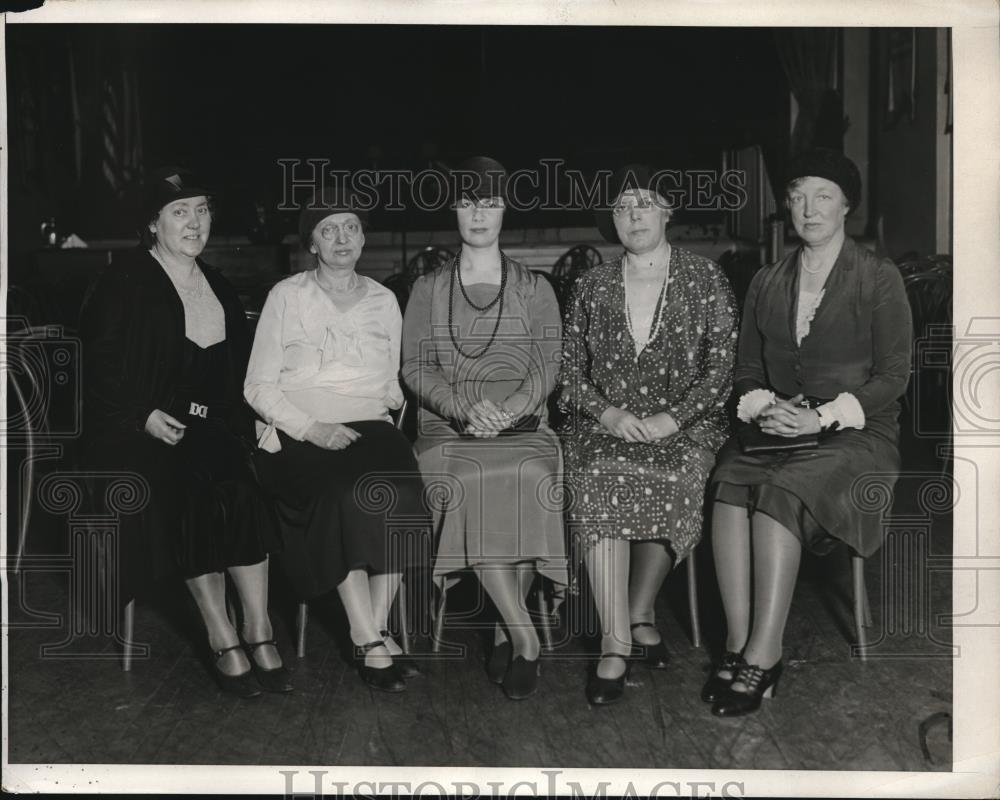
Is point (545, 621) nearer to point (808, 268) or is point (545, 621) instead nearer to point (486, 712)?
point (486, 712)

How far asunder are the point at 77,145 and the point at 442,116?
3086 millimetres

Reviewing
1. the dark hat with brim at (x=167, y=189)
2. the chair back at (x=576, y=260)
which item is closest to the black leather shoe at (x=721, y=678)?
the dark hat with brim at (x=167, y=189)

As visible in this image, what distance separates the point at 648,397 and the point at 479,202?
88cm

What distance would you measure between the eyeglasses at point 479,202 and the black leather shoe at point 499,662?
4.83 feet

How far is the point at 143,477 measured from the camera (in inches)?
127

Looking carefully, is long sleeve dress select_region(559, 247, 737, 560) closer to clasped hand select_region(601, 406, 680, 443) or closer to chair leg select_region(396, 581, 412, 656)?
clasped hand select_region(601, 406, 680, 443)

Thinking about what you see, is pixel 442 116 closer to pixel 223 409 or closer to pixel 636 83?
pixel 636 83

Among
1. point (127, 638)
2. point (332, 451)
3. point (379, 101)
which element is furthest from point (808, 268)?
point (379, 101)

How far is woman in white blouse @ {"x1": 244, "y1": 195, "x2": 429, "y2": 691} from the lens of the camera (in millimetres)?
3201

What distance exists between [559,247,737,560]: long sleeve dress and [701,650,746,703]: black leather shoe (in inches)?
14.1

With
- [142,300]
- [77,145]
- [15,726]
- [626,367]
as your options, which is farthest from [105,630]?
[77,145]

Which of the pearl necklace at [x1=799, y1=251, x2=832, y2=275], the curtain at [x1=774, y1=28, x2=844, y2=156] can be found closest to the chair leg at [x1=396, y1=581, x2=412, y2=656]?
the pearl necklace at [x1=799, y1=251, x2=832, y2=275]

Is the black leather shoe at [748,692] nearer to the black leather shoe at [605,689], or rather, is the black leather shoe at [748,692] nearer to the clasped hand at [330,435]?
the black leather shoe at [605,689]

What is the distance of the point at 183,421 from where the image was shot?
132 inches
